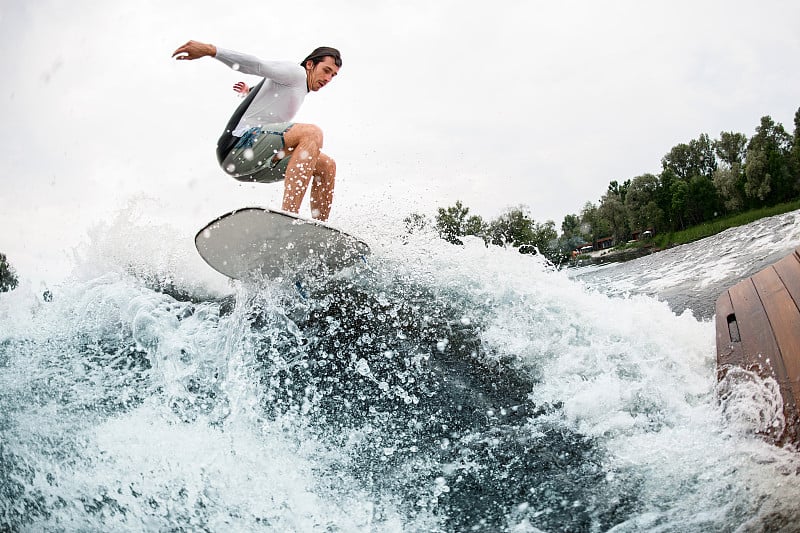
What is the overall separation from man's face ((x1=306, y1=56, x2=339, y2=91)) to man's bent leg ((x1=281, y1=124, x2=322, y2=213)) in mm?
415

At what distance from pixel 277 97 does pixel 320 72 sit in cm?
38

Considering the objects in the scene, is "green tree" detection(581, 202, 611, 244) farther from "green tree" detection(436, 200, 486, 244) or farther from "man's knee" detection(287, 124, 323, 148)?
"man's knee" detection(287, 124, 323, 148)

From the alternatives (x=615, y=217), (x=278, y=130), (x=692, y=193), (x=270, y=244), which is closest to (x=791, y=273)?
(x=270, y=244)

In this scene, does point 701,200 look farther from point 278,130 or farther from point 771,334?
point 771,334

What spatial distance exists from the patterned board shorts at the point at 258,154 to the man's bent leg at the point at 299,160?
8 cm

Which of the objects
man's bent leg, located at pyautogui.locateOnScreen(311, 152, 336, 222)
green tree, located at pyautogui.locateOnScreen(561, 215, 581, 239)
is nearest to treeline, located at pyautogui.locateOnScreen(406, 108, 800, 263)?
green tree, located at pyautogui.locateOnScreen(561, 215, 581, 239)

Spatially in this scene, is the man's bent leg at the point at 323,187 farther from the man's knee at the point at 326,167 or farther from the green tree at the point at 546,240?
the green tree at the point at 546,240

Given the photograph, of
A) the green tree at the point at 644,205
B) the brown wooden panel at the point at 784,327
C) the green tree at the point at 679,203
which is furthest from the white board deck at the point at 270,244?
the green tree at the point at 644,205

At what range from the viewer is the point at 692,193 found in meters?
43.1

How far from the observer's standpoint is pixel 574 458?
1935 mm

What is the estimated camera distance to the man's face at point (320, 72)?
3.78 m

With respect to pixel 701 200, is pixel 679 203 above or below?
above

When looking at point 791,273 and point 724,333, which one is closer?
point 791,273

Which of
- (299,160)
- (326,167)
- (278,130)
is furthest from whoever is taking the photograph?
(326,167)
